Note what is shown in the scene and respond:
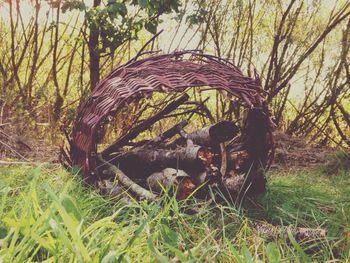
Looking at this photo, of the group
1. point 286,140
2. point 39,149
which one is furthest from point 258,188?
point 286,140

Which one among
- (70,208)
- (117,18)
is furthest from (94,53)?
(70,208)

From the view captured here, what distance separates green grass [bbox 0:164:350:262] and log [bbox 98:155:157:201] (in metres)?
0.05

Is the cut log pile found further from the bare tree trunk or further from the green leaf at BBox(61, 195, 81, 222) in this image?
the bare tree trunk

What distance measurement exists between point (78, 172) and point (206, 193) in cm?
52

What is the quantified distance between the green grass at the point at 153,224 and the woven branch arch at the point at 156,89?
0.17m

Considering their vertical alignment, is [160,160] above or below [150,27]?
below

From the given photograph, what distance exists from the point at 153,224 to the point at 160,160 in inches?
22.5

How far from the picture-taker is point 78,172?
2117 mm

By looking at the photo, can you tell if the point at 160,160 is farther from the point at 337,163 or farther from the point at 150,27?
the point at 150,27

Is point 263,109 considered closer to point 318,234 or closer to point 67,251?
point 318,234

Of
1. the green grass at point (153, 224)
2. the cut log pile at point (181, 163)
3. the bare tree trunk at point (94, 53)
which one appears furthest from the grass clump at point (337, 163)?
the bare tree trunk at point (94, 53)

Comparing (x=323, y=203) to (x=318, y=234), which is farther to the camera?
(x=323, y=203)

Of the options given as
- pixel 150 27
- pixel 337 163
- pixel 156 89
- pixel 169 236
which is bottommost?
pixel 337 163

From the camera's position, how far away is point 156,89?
187 centimetres
